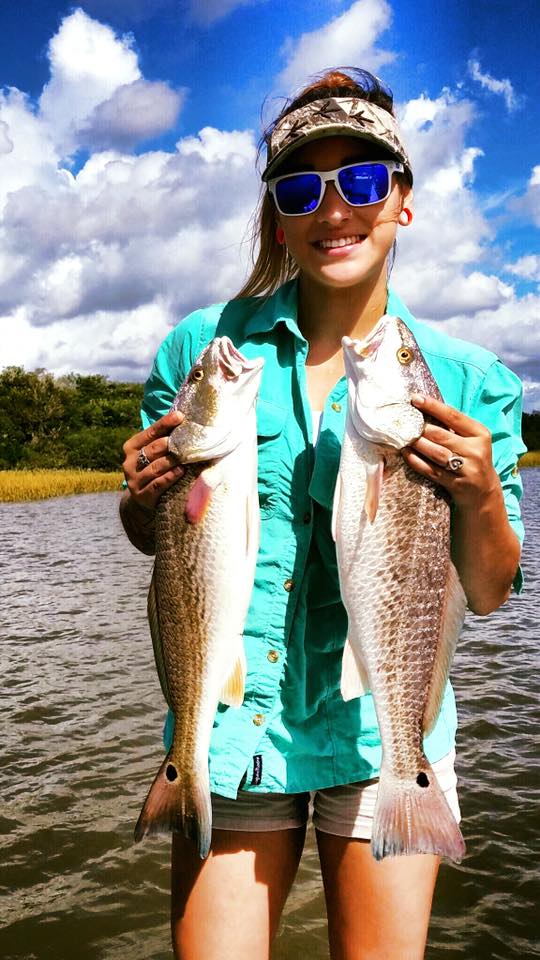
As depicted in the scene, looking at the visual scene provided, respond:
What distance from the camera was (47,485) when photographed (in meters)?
45.4

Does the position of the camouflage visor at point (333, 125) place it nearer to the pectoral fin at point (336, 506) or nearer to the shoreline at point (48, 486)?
the pectoral fin at point (336, 506)

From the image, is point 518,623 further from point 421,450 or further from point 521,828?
point 421,450

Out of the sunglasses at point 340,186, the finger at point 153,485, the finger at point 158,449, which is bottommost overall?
the finger at point 153,485

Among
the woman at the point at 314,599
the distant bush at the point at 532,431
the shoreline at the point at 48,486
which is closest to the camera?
the woman at the point at 314,599

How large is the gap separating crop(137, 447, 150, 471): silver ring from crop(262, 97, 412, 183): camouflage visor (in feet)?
3.42

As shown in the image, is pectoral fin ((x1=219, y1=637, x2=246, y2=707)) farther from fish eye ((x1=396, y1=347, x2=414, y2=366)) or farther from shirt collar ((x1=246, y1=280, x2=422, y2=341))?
shirt collar ((x1=246, y1=280, x2=422, y2=341))

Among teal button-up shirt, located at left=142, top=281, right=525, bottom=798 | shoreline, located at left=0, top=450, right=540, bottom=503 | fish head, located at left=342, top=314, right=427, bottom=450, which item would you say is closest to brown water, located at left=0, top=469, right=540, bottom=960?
teal button-up shirt, located at left=142, top=281, right=525, bottom=798

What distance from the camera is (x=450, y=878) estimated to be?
623 cm

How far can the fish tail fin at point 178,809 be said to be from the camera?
2.48m

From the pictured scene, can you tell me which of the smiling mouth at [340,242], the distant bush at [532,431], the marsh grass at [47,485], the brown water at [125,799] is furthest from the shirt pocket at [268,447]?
the distant bush at [532,431]

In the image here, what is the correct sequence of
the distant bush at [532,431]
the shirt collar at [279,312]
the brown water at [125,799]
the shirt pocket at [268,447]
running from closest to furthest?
the shirt pocket at [268,447] < the shirt collar at [279,312] < the brown water at [125,799] < the distant bush at [532,431]

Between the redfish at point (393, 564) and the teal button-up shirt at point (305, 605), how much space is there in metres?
0.28

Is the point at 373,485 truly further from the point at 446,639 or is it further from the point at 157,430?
the point at 157,430

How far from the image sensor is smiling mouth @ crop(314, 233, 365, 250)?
9.05ft
